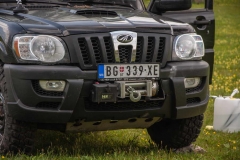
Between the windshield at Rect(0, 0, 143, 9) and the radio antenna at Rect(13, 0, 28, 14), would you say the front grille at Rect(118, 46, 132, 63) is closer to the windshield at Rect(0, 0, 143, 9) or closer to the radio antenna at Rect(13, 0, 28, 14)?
the radio antenna at Rect(13, 0, 28, 14)

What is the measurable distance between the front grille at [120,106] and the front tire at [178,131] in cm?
→ 59

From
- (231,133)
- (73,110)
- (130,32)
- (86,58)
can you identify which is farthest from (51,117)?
(231,133)

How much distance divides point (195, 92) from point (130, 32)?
76 cm

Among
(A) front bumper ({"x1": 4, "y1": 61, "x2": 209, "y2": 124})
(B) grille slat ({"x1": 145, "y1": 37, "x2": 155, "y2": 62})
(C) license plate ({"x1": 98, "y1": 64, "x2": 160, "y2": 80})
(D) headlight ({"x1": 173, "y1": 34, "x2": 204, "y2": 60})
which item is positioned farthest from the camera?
(D) headlight ({"x1": 173, "y1": 34, "x2": 204, "y2": 60})

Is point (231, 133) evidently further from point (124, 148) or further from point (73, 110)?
point (73, 110)

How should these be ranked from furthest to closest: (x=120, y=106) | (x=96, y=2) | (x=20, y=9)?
(x=96, y=2) < (x=20, y=9) < (x=120, y=106)

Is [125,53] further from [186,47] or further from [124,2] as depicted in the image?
[124,2]

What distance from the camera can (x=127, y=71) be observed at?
16.5ft

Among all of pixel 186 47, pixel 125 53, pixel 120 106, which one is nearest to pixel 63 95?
pixel 120 106

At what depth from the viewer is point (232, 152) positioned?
5.72 meters

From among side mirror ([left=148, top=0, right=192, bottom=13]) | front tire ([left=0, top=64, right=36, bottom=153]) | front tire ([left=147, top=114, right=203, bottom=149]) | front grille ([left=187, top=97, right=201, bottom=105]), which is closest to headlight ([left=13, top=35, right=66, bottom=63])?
front tire ([left=0, top=64, right=36, bottom=153])

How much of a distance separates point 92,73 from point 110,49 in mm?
252

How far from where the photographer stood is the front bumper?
4.85 metres

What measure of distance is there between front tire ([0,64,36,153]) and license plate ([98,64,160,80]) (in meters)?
0.74
